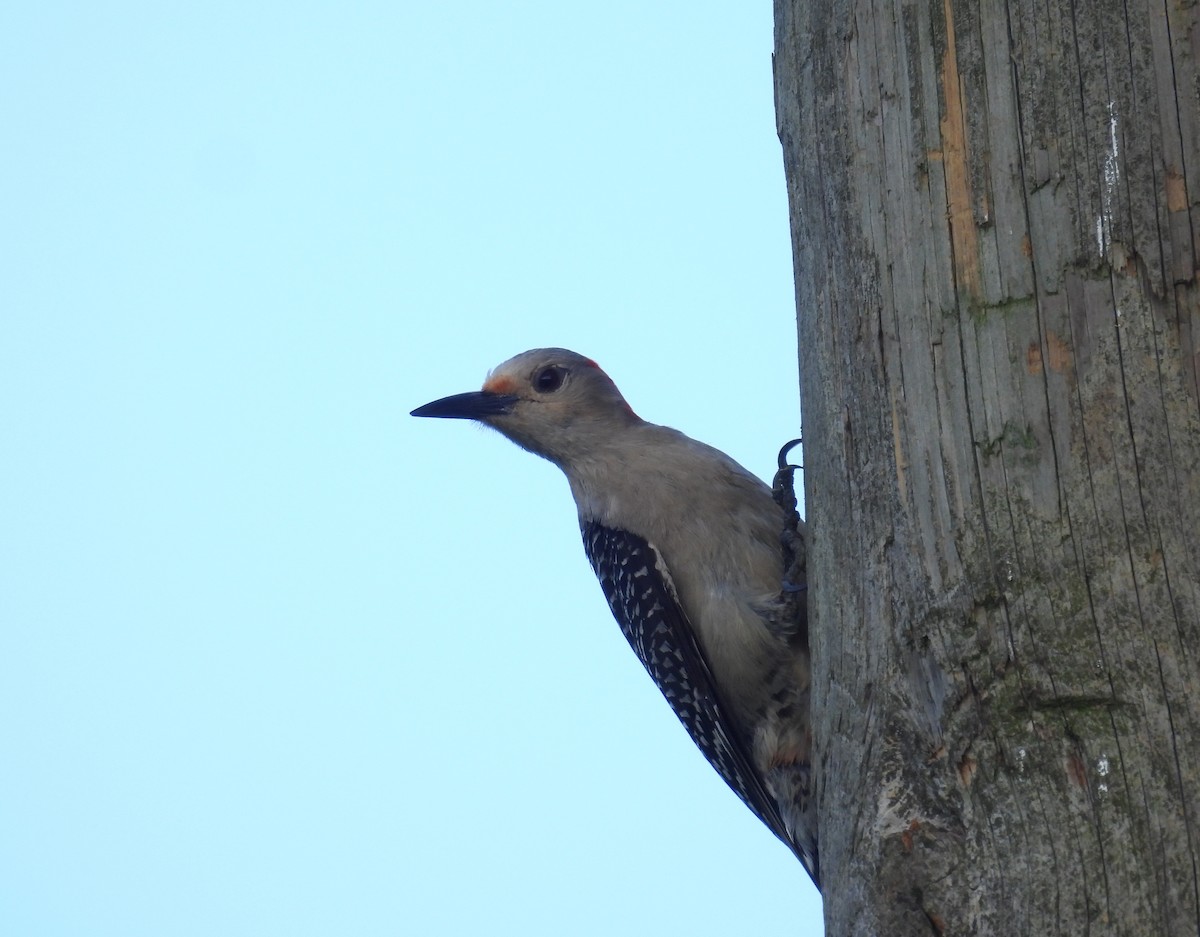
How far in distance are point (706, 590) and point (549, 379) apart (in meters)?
1.49

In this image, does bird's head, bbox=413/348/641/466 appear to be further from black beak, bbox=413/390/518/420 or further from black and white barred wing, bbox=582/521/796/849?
black and white barred wing, bbox=582/521/796/849

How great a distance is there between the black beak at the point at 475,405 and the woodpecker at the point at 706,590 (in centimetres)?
21

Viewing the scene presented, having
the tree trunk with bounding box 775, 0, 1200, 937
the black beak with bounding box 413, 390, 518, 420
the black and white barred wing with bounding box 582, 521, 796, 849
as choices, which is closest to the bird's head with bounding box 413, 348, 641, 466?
the black beak with bounding box 413, 390, 518, 420

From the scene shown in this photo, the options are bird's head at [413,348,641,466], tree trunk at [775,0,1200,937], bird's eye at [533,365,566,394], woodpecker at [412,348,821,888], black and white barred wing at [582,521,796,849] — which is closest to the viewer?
tree trunk at [775,0,1200,937]

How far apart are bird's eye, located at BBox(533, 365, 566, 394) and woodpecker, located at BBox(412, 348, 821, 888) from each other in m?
0.15

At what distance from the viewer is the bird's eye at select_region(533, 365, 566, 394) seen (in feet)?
19.7

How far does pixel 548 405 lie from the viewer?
5.92 meters

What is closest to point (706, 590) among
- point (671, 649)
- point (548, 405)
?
point (671, 649)

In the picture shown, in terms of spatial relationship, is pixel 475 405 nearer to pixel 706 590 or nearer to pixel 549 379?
pixel 549 379

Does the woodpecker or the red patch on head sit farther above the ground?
the red patch on head

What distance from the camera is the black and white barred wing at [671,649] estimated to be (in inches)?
200

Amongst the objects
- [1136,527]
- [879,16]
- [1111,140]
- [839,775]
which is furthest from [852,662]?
[879,16]

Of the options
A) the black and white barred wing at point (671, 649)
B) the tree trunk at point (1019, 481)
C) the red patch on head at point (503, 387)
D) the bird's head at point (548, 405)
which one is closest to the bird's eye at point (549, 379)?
the bird's head at point (548, 405)

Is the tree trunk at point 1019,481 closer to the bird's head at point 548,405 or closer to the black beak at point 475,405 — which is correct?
the bird's head at point 548,405
